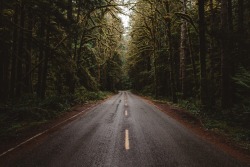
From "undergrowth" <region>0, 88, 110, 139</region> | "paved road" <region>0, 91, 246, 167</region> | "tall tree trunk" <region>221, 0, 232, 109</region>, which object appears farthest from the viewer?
"tall tree trunk" <region>221, 0, 232, 109</region>

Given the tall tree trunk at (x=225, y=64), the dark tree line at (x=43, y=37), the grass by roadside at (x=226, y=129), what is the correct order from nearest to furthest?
1. the grass by roadside at (x=226, y=129)
2. the dark tree line at (x=43, y=37)
3. the tall tree trunk at (x=225, y=64)

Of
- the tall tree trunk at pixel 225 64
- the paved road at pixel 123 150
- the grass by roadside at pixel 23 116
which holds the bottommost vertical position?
the paved road at pixel 123 150

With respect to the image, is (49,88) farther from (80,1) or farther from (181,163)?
(181,163)

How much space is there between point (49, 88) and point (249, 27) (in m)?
22.4

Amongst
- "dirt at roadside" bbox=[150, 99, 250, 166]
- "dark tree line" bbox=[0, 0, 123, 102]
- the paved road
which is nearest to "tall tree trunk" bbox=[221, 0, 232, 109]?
"dirt at roadside" bbox=[150, 99, 250, 166]

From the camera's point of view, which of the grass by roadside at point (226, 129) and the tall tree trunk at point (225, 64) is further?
the tall tree trunk at point (225, 64)

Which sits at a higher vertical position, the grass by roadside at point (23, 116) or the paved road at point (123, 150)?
the grass by roadside at point (23, 116)

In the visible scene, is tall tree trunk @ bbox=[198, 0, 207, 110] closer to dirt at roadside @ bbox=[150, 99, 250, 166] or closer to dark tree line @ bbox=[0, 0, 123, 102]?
dirt at roadside @ bbox=[150, 99, 250, 166]

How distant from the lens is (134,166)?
561 centimetres

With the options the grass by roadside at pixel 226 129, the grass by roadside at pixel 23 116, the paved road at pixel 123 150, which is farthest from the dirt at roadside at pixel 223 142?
the grass by roadside at pixel 23 116

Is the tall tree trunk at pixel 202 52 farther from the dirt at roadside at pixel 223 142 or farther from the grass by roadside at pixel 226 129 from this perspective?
the dirt at roadside at pixel 223 142

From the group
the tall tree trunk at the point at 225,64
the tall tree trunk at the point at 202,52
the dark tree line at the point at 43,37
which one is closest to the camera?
the dark tree line at the point at 43,37

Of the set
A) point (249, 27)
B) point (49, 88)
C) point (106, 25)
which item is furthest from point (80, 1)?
point (49, 88)

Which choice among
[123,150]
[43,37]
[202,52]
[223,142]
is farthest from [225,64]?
[43,37]
